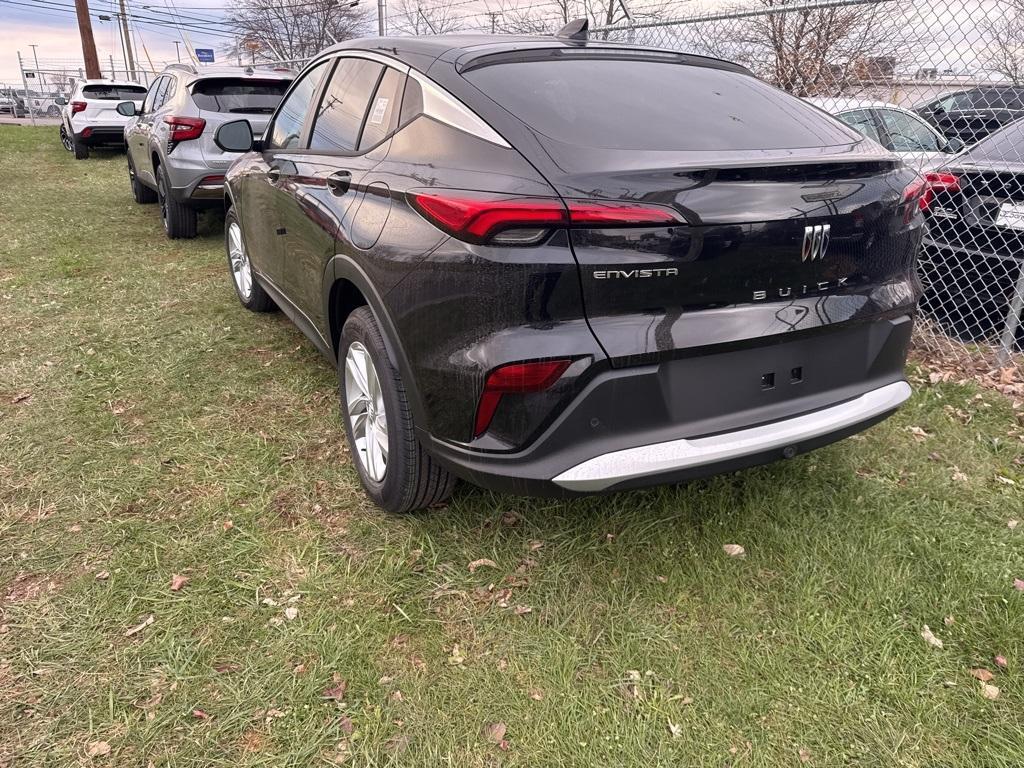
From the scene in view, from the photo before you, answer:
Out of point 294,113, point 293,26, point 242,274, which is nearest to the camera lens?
point 294,113

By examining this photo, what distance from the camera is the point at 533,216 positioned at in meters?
1.88

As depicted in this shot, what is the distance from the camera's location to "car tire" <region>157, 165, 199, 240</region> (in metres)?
7.05

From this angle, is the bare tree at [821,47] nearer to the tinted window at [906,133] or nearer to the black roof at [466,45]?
the tinted window at [906,133]

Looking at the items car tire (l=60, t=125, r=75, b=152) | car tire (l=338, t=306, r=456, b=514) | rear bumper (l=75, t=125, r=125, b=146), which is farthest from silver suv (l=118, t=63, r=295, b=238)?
car tire (l=60, t=125, r=75, b=152)

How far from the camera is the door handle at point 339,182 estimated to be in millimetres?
2689

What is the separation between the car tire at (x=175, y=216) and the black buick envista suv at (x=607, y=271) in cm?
516

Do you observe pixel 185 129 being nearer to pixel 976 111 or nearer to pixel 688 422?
pixel 688 422

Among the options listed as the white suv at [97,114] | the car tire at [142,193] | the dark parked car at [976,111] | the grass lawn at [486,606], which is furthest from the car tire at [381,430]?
the white suv at [97,114]

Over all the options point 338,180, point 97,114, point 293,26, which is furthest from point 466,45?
point 293,26

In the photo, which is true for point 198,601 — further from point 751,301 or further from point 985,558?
point 985,558

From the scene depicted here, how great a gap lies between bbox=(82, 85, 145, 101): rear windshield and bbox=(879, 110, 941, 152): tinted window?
538 inches

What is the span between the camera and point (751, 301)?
208cm

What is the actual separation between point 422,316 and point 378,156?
2.50 feet

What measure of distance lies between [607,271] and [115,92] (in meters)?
15.9
